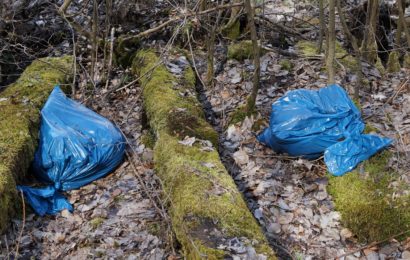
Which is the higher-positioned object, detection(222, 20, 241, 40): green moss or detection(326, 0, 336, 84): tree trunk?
detection(326, 0, 336, 84): tree trunk

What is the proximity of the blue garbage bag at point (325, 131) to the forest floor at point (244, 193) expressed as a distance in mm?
154

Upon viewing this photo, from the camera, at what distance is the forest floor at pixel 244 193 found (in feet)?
12.4

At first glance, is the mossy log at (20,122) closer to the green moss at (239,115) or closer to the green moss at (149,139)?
the green moss at (149,139)

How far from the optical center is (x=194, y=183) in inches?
143

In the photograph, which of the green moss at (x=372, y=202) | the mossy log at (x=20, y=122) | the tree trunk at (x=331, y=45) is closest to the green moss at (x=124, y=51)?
the mossy log at (x=20, y=122)

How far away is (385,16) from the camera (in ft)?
27.1

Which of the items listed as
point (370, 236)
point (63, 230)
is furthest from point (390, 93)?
point (63, 230)

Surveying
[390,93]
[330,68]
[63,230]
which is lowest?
[63,230]

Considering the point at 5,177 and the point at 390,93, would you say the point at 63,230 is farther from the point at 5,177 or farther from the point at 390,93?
the point at 390,93

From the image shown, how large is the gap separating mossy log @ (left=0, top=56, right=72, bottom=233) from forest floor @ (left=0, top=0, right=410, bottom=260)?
326 mm

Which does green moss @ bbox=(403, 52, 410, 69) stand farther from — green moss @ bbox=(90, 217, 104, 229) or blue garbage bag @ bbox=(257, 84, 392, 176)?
green moss @ bbox=(90, 217, 104, 229)

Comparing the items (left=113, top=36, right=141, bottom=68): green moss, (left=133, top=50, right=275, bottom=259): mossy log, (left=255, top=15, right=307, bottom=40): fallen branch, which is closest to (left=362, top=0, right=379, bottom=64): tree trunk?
(left=255, top=15, right=307, bottom=40): fallen branch

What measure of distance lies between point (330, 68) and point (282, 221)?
5.96ft

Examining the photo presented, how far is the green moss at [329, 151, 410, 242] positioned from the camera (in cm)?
380
